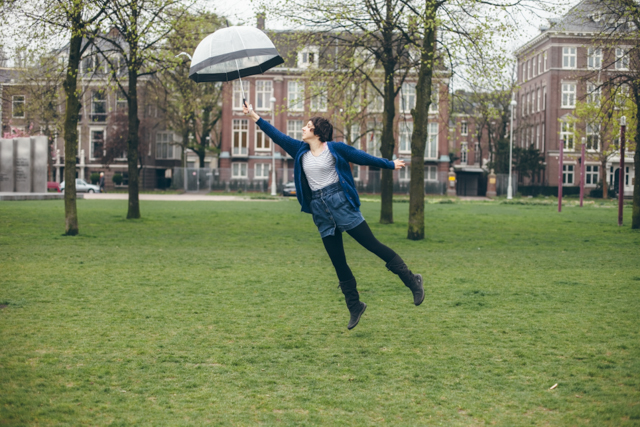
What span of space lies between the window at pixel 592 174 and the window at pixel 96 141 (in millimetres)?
49540

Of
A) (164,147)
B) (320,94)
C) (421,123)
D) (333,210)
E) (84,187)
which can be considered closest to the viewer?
(333,210)

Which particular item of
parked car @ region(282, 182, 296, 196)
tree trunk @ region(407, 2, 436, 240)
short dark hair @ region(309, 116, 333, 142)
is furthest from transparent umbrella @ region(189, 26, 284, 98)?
parked car @ region(282, 182, 296, 196)

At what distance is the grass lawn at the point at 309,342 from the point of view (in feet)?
14.6

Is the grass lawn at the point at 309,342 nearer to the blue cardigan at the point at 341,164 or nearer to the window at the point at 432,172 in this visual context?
the blue cardigan at the point at 341,164

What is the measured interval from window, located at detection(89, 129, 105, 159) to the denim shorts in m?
68.4

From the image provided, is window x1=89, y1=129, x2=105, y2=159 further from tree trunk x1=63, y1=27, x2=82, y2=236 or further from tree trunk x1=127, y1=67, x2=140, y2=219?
tree trunk x1=63, y1=27, x2=82, y2=236

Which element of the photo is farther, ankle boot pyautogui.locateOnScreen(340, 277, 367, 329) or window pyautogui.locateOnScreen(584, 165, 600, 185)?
window pyautogui.locateOnScreen(584, 165, 600, 185)

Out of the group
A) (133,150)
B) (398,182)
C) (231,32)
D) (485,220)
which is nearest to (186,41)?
(133,150)

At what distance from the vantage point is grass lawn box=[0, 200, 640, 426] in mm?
4441

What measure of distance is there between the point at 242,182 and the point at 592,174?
35.7 meters

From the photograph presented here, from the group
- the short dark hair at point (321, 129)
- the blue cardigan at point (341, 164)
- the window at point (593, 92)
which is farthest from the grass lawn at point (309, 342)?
the window at point (593, 92)

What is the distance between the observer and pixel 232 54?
294 inches

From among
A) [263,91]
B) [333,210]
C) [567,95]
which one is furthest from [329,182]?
[567,95]

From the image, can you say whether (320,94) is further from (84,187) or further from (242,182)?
(84,187)
